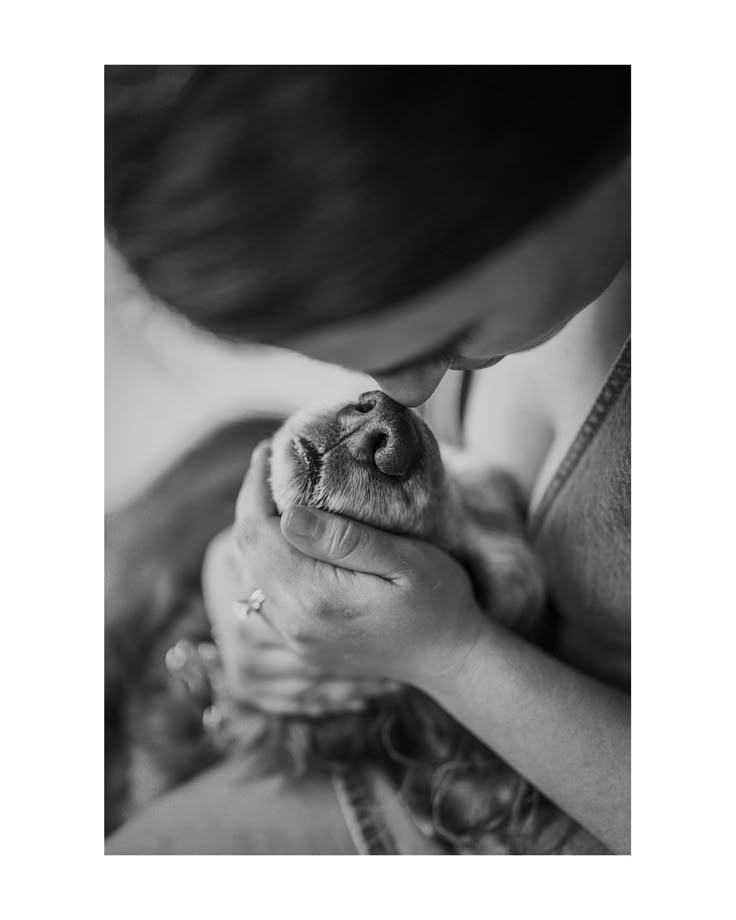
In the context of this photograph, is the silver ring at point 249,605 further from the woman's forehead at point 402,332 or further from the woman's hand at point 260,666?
the woman's forehead at point 402,332

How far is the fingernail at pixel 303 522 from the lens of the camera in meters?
1.31

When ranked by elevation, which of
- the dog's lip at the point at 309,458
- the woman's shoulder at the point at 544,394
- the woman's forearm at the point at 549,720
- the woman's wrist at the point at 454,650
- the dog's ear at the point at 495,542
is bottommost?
the woman's forearm at the point at 549,720

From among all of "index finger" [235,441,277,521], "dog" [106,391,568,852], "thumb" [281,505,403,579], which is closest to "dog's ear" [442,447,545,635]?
"dog" [106,391,568,852]

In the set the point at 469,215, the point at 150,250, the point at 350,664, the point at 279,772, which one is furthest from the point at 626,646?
the point at 150,250

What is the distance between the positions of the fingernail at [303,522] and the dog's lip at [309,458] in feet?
0.10

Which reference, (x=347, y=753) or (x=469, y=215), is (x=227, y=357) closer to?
(x=469, y=215)

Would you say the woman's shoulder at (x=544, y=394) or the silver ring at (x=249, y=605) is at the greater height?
the woman's shoulder at (x=544, y=394)

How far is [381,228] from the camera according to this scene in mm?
1346

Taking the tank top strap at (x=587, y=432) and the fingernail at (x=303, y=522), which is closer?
the fingernail at (x=303, y=522)

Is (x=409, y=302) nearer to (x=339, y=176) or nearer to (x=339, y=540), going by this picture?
(x=339, y=176)

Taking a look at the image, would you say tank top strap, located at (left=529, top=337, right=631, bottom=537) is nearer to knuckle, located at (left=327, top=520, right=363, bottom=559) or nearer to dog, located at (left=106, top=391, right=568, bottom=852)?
dog, located at (left=106, top=391, right=568, bottom=852)

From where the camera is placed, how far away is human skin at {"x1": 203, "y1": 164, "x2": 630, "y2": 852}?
1.33 m

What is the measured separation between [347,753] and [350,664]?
16 cm

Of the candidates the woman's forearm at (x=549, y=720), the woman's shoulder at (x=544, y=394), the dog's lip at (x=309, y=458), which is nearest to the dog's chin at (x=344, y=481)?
the dog's lip at (x=309, y=458)
